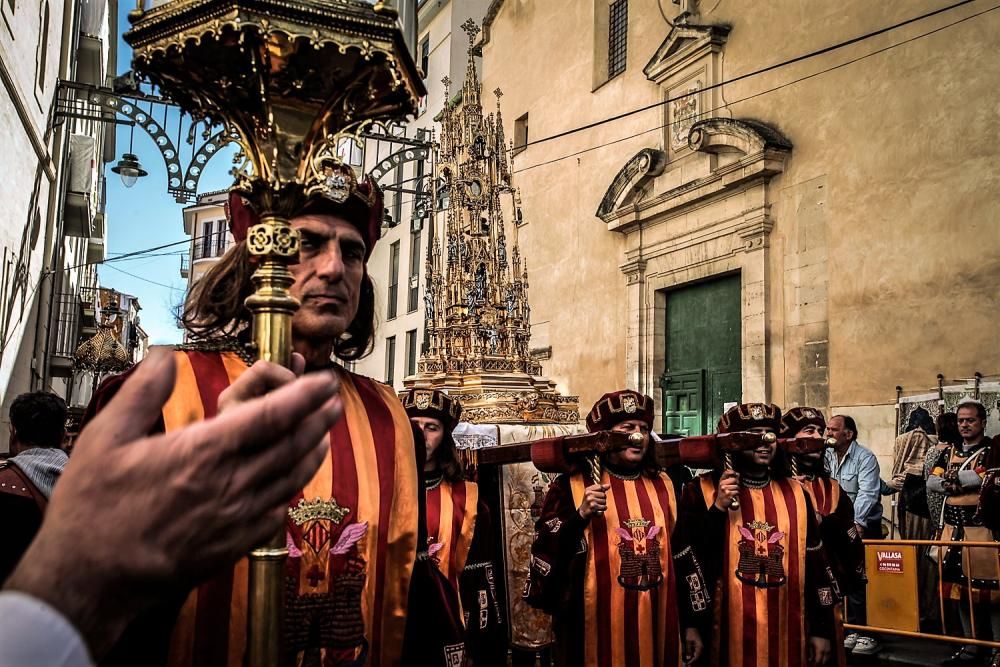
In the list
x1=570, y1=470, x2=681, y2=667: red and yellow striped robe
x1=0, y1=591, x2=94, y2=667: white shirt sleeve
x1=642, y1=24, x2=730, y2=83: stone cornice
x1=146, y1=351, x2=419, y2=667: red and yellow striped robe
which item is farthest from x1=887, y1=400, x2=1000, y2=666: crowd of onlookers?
x1=642, y1=24, x2=730, y2=83: stone cornice

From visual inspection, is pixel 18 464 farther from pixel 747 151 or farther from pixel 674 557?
pixel 747 151

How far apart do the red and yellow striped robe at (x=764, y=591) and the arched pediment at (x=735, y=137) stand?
696 cm

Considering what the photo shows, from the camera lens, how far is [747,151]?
38.1 ft

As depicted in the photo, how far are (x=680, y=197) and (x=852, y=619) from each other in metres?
7.21

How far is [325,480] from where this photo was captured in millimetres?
2064

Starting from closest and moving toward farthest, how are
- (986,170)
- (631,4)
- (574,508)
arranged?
1. (574,508)
2. (986,170)
3. (631,4)

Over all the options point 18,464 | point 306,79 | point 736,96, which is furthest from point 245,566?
point 736,96

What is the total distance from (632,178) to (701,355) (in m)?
3.38

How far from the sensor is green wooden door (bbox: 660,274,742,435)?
40.0 ft

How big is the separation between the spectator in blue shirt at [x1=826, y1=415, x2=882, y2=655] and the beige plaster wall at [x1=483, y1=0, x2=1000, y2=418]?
4.81 ft

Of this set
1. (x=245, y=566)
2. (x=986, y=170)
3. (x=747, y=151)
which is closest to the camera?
(x=245, y=566)

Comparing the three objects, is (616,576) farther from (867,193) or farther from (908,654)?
(867,193)

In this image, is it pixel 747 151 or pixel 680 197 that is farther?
pixel 680 197

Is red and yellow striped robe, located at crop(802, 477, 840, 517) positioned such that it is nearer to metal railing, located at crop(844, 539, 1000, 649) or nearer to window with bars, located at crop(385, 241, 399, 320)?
metal railing, located at crop(844, 539, 1000, 649)
